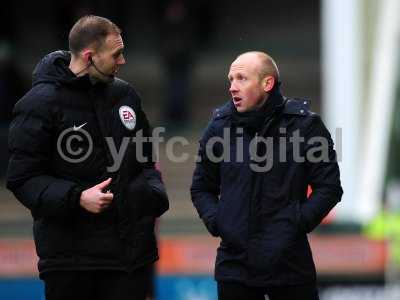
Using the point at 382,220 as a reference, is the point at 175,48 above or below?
above

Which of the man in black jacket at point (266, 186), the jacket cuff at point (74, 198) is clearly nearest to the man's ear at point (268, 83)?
the man in black jacket at point (266, 186)

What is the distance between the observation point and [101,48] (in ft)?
13.7

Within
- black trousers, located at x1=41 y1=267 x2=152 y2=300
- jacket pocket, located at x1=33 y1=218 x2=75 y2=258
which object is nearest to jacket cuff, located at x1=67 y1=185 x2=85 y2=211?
jacket pocket, located at x1=33 y1=218 x2=75 y2=258

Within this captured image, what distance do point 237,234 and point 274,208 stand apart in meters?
0.17

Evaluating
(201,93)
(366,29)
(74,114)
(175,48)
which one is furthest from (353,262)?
(74,114)

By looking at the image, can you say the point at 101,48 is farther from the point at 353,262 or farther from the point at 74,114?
the point at 353,262

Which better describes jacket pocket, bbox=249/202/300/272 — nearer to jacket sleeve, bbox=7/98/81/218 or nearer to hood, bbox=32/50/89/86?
jacket sleeve, bbox=7/98/81/218

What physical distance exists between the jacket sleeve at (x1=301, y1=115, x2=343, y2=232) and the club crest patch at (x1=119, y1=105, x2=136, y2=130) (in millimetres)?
Answer: 652

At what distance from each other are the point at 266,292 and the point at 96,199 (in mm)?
742

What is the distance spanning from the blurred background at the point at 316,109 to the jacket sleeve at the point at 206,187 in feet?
12.9

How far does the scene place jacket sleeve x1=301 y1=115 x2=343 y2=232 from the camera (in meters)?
4.21

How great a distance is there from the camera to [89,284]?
13.8 ft

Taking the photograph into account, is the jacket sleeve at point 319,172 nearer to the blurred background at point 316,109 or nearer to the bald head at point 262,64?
the bald head at point 262,64

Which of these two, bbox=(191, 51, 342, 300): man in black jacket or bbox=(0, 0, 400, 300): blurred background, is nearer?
bbox=(191, 51, 342, 300): man in black jacket
